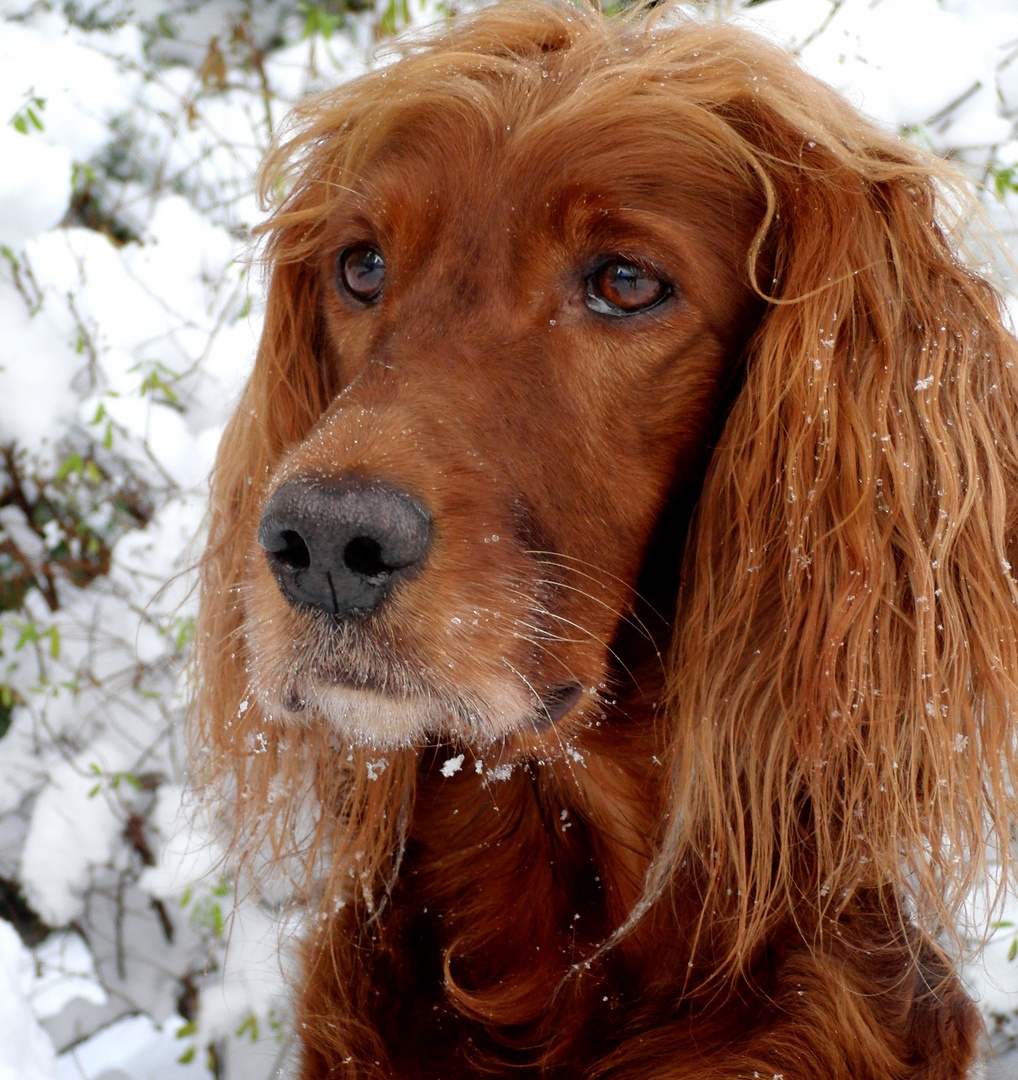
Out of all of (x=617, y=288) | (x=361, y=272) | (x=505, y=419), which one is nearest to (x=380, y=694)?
(x=505, y=419)

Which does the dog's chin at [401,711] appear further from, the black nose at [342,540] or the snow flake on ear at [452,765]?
the snow flake on ear at [452,765]

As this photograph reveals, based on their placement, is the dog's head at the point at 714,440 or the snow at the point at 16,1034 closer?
the dog's head at the point at 714,440

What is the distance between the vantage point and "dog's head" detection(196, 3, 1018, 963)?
6.38 feet

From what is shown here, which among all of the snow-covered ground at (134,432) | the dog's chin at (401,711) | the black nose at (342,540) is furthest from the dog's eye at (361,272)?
the snow-covered ground at (134,432)

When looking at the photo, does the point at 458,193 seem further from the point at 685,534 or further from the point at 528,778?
the point at 528,778

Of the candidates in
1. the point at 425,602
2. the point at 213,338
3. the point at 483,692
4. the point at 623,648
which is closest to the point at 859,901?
the point at 623,648

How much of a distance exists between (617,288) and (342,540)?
67cm

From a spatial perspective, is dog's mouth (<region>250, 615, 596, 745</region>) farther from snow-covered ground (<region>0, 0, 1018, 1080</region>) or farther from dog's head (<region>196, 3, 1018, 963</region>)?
snow-covered ground (<region>0, 0, 1018, 1080</region>)

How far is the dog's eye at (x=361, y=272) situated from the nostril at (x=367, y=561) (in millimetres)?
695

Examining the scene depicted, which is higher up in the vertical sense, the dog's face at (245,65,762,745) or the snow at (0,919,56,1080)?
the dog's face at (245,65,762,745)

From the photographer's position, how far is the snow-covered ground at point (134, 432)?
350 cm

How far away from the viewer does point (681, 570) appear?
2199 millimetres

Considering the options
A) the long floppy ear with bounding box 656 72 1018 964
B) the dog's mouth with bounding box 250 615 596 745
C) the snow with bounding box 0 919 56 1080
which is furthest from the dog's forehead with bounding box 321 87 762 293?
the snow with bounding box 0 919 56 1080

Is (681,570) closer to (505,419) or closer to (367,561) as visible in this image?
(505,419)
